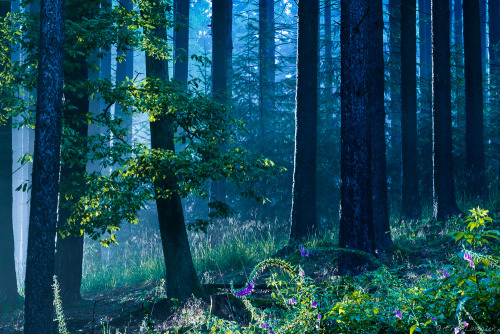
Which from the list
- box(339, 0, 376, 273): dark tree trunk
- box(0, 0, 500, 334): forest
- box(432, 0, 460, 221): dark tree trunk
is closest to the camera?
box(0, 0, 500, 334): forest

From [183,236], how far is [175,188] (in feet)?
3.79

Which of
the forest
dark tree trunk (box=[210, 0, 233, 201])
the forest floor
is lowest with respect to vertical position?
the forest floor

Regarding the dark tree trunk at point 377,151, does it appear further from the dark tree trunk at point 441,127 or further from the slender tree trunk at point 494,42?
the slender tree trunk at point 494,42

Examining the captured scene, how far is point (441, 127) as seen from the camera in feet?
48.1

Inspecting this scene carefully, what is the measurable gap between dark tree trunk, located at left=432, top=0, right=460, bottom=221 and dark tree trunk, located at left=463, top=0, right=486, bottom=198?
2731 millimetres

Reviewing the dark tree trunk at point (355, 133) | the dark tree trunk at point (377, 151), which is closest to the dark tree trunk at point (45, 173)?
the dark tree trunk at point (355, 133)

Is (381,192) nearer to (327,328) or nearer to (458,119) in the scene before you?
(327,328)

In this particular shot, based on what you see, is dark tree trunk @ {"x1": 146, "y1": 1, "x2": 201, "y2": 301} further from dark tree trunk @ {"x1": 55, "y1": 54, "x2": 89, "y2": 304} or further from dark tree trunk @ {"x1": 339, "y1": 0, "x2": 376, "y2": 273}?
dark tree trunk @ {"x1": 339, "y1": 0, "x2": 376, "y2": 273}

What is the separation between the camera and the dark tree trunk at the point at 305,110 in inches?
517

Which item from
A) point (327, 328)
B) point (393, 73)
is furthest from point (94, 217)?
point (393, 73)

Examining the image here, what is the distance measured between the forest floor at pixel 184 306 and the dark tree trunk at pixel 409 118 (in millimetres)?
2052

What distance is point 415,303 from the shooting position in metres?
3.72

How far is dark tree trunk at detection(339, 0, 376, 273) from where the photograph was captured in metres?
8.69

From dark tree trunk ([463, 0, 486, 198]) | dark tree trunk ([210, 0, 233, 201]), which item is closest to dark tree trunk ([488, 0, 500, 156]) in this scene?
dark tree trunk ([463, 0, 486, 198])
